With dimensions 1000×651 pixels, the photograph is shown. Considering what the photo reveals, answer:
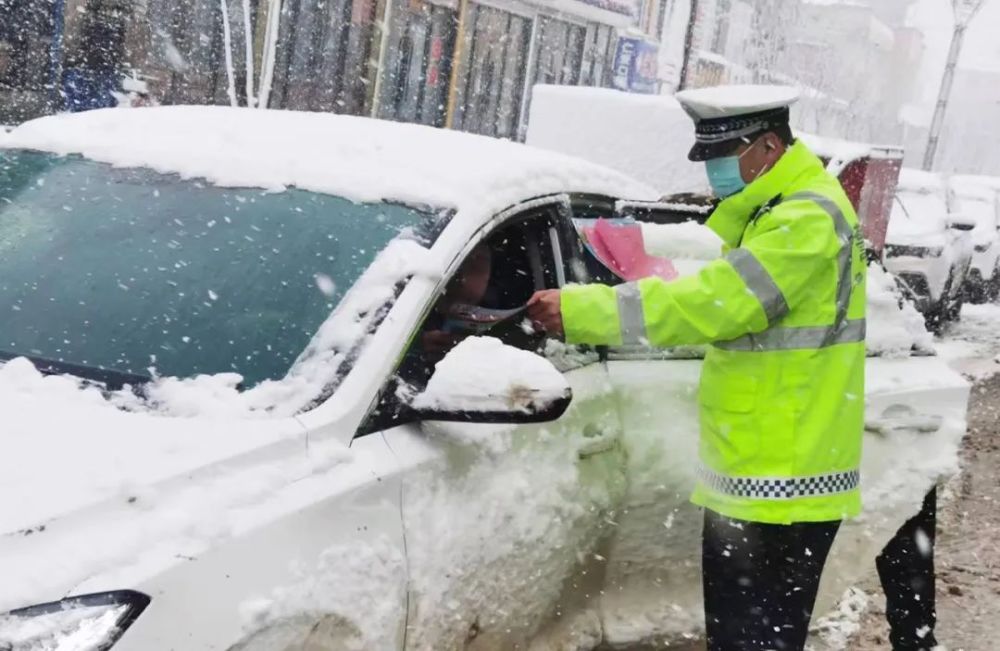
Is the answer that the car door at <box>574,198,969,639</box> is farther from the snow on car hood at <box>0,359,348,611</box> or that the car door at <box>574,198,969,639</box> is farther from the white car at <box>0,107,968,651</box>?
the snow on car hood at <box>0,359,348,611</box>

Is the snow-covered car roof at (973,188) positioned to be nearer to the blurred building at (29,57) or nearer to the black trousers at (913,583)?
the blurred building at (29,57)

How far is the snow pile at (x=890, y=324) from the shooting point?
12.9 ft

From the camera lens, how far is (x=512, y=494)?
2727 mm

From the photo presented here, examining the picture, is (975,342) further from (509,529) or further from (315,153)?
(509,529)

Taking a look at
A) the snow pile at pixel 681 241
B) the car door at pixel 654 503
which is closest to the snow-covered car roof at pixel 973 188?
the snow pile at pixel 681 241

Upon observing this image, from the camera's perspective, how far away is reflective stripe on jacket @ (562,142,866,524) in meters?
2.80

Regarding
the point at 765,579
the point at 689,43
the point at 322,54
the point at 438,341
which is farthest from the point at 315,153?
the point at 689,43

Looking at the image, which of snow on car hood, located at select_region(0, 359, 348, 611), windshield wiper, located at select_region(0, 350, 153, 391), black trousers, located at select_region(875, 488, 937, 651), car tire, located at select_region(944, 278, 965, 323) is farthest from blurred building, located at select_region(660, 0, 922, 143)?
snow on car hood, located at select_region(0, 359, 348, 611)

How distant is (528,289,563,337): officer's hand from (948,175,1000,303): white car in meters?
11.9

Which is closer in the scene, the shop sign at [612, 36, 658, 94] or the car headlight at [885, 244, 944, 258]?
the car headlight at [885, 244, 944, 258]

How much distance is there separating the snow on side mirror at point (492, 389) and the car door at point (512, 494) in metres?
0.13

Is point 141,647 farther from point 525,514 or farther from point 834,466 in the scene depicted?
point 834,466

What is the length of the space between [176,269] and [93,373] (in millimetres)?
371

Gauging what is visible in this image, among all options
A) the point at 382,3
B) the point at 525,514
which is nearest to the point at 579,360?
the point at 525,514
